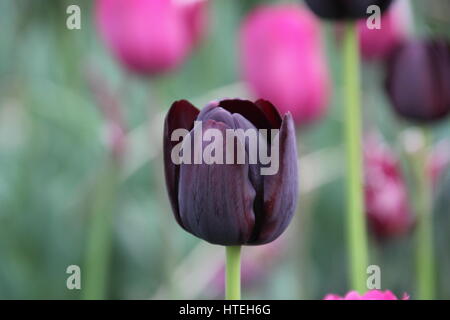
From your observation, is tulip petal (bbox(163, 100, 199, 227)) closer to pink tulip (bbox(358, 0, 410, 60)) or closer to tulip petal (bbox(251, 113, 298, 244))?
tulip petal (bbox(251, 113, 298, 244))

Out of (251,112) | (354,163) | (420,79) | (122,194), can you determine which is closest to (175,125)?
(251,112)

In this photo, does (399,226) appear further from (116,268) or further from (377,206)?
(116,268)

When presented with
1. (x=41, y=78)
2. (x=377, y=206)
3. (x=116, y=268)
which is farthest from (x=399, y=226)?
(x=41, y=78)

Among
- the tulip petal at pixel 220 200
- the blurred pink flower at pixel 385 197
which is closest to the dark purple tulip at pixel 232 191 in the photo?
the tulip petal at pixel 220 200

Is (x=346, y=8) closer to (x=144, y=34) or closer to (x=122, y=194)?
(x=144, y=34)

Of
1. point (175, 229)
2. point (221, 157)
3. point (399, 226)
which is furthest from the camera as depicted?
point (175, 229)

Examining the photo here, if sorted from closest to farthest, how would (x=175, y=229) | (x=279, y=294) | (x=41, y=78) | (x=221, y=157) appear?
(x=221, y=157) → (x=279, y=294) → (x=175, y=229) → (x=41, y=78)

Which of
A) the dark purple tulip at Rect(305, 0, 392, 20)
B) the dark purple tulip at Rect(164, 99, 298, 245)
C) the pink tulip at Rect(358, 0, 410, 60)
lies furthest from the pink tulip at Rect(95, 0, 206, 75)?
the dark purple tulip at Rect(164, 99, 298, 245)

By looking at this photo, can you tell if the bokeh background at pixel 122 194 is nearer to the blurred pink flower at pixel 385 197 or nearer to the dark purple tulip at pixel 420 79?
the blurred pink flower at pixel 385 197

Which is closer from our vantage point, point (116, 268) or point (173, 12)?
point (173, 12)
